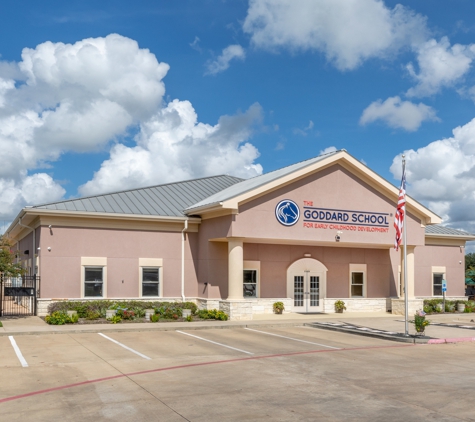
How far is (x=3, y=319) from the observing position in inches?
949

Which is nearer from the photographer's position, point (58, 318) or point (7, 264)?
point (58, 318)

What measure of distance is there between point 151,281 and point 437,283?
694 inches

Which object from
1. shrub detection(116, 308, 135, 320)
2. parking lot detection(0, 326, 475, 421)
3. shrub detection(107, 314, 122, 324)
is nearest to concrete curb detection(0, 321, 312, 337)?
parking lot detection(0, 326, 475, 421)

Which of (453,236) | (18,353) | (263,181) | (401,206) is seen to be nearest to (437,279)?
(453,236)

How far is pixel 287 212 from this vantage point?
1056 inches

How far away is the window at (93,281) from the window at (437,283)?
774 inches

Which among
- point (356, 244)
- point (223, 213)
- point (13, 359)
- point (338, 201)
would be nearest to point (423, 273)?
point (356, 244)

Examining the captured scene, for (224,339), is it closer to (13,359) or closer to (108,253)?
(13,359)

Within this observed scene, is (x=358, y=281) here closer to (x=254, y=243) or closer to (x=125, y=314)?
(x=254, y=243)

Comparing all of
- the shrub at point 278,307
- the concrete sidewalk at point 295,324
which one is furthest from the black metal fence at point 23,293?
the shrub at point 278,307

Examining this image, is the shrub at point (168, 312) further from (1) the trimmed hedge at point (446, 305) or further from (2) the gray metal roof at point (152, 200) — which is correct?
(1) the trimmed hedge at point (446, 305)

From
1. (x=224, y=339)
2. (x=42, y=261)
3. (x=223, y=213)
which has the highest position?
(x=223, y=213)

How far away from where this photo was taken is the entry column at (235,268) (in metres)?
25.9

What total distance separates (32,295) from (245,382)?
16085mm
